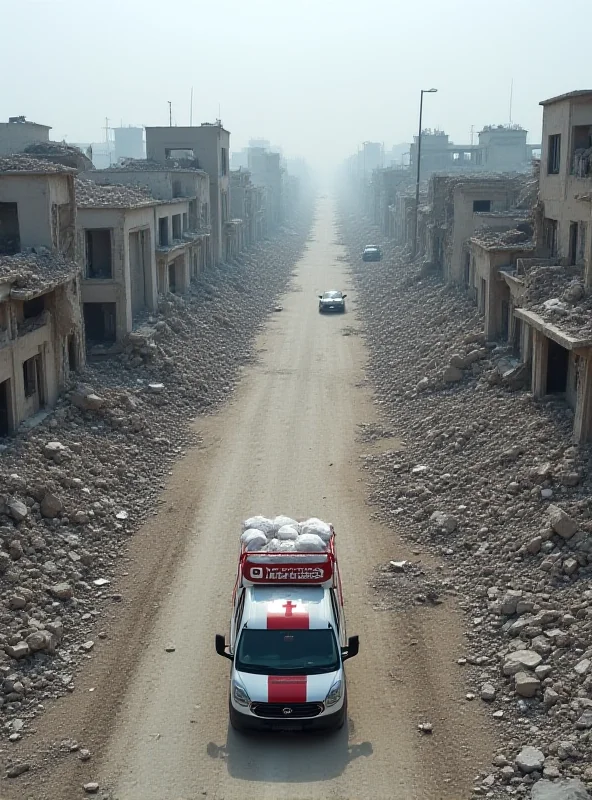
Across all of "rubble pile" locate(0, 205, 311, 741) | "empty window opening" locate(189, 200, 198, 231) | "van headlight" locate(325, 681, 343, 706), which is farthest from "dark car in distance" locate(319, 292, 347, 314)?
"van headlight" locate(325, 681, 343, 706)

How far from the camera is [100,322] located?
111 ft

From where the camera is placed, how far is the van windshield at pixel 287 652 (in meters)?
13.2

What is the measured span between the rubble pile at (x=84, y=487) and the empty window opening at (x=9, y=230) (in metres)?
4.44

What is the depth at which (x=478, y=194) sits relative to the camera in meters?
42.6

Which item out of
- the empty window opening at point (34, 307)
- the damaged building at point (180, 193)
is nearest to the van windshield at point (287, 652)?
the empty window opening at point (34, 307)

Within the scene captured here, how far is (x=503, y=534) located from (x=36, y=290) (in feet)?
42.4

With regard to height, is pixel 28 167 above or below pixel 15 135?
below

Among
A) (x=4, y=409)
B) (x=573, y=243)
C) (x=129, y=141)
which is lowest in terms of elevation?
(x=4, y=409)

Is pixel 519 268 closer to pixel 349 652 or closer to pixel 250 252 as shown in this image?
pixel 349 652

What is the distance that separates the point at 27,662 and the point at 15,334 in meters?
10.2

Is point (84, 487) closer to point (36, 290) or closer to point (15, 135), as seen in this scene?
point (36, 290)

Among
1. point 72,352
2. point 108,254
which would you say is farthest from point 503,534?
point 108,254

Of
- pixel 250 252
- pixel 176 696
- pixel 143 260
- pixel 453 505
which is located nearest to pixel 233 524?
pixel 453 505

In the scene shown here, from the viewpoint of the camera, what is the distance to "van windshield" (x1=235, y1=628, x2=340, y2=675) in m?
13.2
